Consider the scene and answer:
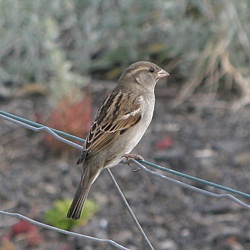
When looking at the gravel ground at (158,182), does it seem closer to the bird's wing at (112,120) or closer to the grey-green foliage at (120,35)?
the grey-green foliage at (120,35)

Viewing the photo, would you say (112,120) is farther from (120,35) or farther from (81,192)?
(120,35)

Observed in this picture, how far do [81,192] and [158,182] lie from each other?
8.34 ft

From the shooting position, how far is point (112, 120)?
205 inches

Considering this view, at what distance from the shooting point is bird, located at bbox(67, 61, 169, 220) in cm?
491

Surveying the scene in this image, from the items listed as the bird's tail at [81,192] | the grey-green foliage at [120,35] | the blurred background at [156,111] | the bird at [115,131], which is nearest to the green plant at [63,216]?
the blurred background at [156,111]

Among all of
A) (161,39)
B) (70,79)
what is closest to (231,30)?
(161,39)

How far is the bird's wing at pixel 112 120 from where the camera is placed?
5055 mm

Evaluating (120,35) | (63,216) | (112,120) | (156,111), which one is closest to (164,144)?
(156,111)

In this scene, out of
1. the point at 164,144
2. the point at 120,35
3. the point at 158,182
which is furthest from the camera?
the point at 120,35

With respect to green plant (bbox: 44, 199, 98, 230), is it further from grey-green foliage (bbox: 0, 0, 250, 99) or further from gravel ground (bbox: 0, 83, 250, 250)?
grey-green foliage (bbox: 0, 0, 250, 99)

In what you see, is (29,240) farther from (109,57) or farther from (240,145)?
(109,57)

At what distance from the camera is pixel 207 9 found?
890 cm

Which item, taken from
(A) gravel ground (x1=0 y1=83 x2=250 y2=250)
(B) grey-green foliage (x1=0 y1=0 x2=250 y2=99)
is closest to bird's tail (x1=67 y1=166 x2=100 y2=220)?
(A) gravel ground (x1=0 y1=83 x2=250 y2=250)

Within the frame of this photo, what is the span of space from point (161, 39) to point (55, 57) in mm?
1734
